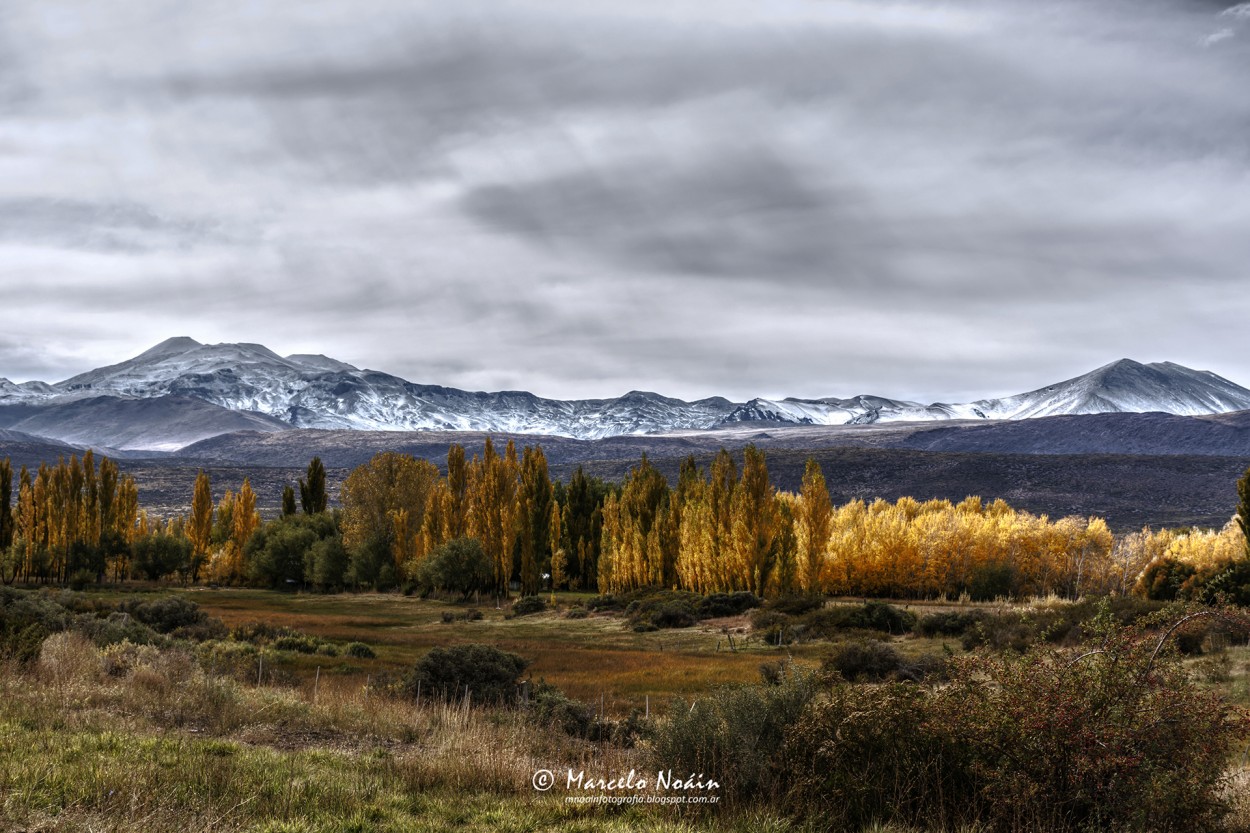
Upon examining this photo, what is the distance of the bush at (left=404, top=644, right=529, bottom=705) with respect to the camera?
68.4ft

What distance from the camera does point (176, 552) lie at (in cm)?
8388

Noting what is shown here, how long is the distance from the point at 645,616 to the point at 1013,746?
46.9 meters

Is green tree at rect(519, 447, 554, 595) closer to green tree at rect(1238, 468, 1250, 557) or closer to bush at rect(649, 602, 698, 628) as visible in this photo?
bush at rect(649, 602, 698, 628)

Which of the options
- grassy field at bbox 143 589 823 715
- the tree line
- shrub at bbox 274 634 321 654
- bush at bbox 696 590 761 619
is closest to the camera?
grassy field at bbox 143 589 823 715

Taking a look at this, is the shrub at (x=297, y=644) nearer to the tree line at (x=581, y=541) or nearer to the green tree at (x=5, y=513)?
the tree line at (x=581, y=541)

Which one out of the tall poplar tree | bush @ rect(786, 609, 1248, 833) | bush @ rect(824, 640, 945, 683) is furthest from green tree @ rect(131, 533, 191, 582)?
bush @ rect(786, 609, 1248, 833)

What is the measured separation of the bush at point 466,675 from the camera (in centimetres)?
2084

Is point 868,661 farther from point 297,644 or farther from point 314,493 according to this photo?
point 314,493

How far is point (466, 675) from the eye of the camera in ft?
70.9

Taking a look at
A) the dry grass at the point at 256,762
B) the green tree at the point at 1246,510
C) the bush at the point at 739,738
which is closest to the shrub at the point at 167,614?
the dry grass at the point at 256,762

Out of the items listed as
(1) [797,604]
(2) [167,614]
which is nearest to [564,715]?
(2) [167,614]

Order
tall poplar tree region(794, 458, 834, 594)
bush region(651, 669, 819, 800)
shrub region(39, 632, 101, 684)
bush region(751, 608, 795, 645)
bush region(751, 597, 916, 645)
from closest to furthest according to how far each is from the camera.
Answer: bush region(651, 669, 819, 800) → shrub region(39, 632, 101, 684) → bush region(751, 608, 795, 645) → bush region(751, 597, 916, 645) → tall poplar tree region(794, 458, 834, 594)

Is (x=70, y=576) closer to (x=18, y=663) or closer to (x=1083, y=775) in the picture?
(x=18, y=663)

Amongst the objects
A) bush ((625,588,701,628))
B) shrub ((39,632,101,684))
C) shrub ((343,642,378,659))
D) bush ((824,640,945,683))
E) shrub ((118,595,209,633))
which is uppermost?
shrub ((39,632,101,684))
